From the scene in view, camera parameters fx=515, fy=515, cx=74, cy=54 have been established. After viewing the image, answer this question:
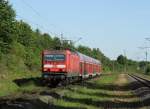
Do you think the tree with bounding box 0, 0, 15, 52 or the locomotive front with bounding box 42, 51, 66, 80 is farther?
the tree with bounding box 0, 0, 15, 52

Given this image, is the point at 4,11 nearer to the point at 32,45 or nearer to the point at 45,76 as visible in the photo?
the point at 45,76

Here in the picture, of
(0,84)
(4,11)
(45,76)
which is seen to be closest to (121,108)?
(0,84)

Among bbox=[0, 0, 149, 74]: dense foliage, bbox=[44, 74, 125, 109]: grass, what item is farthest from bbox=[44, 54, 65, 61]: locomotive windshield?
bbox=[44, 74, 125, 109]: grass

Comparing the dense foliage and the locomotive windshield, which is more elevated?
the dense foliage

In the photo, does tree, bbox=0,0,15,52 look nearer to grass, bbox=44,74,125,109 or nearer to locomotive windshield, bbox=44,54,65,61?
locomotive windshield, bbox=44,54,65,61

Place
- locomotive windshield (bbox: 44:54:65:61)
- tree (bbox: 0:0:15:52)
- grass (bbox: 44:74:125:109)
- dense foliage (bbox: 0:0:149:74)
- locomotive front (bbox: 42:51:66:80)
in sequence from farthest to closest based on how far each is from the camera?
dense foliage (bbox: 0:0:149:74) → tree (bbox: 0:0:15:52) → locomotive windshield (bbox: 44:54:65:61) → locomotive front (bbox: 42:51:66:80) → grass (bbox: 44:74:125:109)

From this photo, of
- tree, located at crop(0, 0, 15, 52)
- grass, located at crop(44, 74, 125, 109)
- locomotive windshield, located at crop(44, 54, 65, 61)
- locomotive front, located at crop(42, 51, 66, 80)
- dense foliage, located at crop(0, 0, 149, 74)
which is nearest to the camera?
grass, located at crop(44, 74, 125, 109)

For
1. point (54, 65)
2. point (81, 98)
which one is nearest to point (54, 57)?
point (54, 65)

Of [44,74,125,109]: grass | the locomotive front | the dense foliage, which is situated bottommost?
[44,74,125,109]: grass

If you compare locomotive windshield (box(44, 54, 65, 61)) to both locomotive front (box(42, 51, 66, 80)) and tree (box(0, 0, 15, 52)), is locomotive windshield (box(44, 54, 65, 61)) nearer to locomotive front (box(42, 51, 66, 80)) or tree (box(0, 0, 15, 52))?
locomotive front (box(42, 51, 66, 80))

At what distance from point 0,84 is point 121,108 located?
17189 mm

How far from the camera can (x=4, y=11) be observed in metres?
53.5

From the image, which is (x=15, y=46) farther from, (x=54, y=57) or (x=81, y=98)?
(x=81, y=98)

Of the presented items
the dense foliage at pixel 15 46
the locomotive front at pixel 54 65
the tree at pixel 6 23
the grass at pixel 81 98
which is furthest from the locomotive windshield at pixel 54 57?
the tree at pixel 6 23
